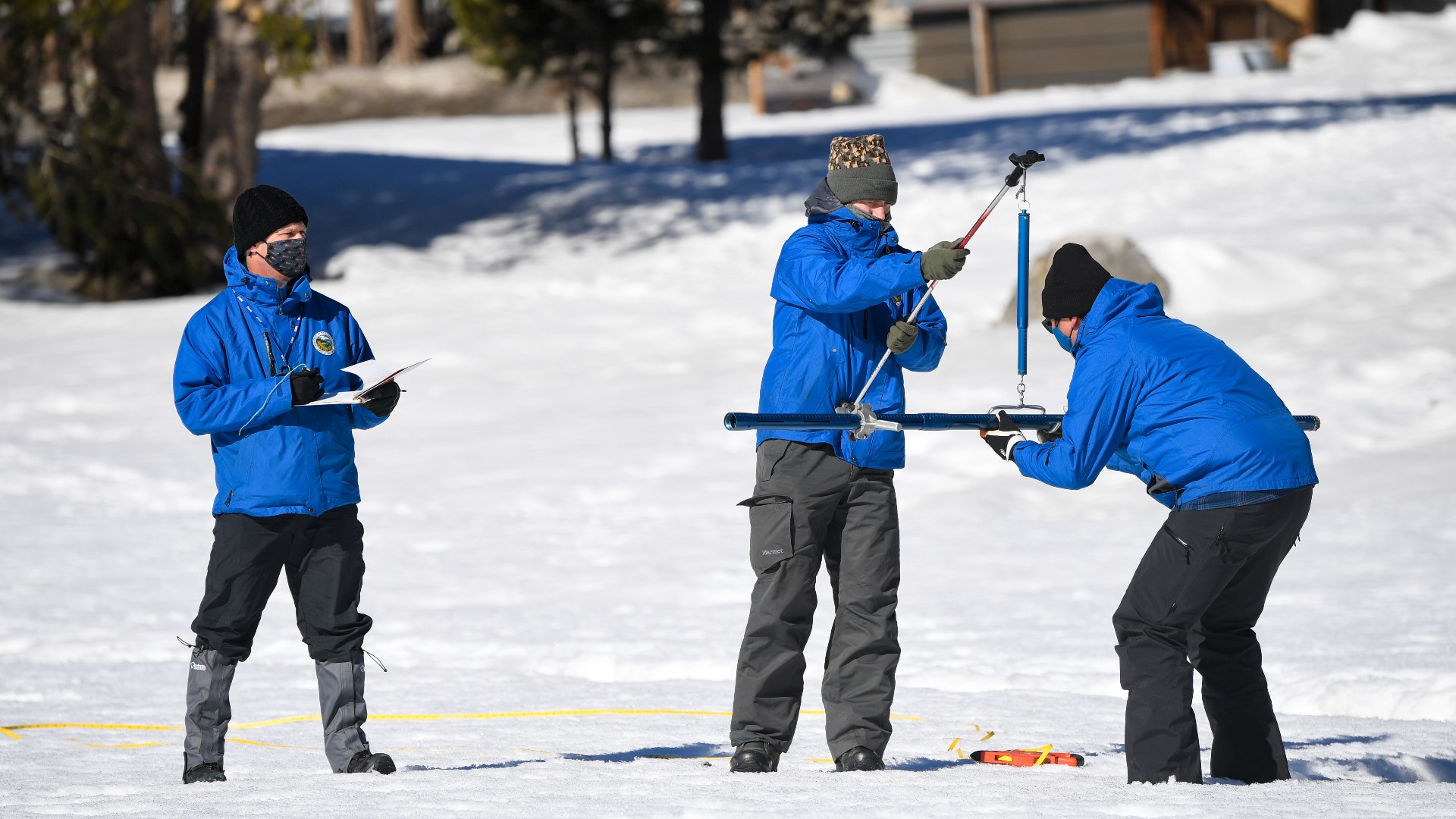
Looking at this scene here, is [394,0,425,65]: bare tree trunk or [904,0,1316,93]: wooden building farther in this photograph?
[394,0,425,65]: bare tree trunk

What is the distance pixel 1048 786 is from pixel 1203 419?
1.04m

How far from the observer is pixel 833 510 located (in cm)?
475

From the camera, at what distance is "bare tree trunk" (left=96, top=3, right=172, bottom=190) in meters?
18.0

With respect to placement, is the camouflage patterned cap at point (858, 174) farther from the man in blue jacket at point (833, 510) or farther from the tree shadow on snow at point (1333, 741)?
the tree shadow on snow at point (1333, 741)

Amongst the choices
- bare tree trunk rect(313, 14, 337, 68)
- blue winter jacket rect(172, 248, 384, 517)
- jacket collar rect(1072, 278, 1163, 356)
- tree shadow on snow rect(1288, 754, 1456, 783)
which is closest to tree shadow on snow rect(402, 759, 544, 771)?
blue winter jacket rect(172, 248, 384, 517)

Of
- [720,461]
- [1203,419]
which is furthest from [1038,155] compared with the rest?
[720,461]

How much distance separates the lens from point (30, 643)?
749 centimetres

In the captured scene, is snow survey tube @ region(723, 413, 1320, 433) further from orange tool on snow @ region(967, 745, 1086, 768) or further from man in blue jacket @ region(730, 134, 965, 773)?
orange tool on snow @ region(967, 745, 1086, 768)

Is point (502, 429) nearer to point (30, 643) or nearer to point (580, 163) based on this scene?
point (30, 643)

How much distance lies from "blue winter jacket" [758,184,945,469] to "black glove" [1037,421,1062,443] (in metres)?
0.38

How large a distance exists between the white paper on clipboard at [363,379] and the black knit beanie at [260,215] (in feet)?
1.44

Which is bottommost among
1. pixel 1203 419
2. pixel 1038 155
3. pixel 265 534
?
pixel 265 534

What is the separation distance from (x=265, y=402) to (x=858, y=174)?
1781 millimetres

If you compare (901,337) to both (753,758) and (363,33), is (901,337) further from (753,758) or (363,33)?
(363,33)
